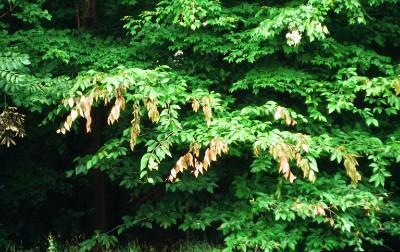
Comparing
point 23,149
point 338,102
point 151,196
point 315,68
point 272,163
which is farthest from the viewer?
point 23,149

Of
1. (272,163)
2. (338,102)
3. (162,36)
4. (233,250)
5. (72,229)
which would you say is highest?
(162,36)

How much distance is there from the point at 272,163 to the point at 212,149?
1342mm

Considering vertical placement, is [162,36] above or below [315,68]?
above

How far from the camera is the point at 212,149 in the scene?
14.4 feet

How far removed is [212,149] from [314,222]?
6.37ft

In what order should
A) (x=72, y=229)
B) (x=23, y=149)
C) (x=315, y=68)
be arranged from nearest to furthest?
(x=315, y=68) < (x=23, y=149) < (x=72, y=229)

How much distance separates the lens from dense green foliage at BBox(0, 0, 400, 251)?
4742 millimetres

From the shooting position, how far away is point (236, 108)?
602 cm

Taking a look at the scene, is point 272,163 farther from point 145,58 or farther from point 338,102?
point 145,58

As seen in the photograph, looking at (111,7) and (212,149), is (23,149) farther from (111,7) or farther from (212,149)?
(212,149)

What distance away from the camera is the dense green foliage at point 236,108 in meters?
4.74

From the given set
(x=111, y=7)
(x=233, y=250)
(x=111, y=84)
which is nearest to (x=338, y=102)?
(x=233, y=250)

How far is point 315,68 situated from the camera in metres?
5.86

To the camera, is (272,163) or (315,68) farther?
(315,68)
